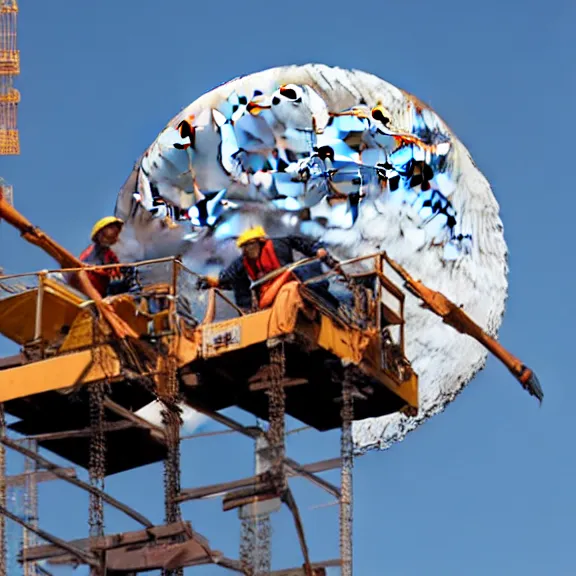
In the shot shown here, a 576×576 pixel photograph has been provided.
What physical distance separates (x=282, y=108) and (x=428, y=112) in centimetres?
333

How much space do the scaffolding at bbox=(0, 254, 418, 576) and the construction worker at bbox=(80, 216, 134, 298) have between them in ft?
2.01

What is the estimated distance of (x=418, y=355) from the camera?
7194 centimetres

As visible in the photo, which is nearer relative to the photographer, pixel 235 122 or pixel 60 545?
pixel 60 545

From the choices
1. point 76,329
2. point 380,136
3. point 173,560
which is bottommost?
point 173,560

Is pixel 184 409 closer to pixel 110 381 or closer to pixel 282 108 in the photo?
pixel 110 381

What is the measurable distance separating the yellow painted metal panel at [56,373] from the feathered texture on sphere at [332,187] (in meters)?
5.15

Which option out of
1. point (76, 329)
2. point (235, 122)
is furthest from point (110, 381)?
point (235, 122)

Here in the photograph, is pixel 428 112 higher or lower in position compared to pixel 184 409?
higher

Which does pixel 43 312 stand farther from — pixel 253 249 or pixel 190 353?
pixel 253 249

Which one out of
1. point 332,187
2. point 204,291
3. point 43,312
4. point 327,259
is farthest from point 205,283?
point 332,187

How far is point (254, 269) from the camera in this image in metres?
66.2

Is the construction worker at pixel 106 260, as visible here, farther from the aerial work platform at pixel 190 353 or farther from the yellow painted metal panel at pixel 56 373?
the yellow painted metal panel at pixel 56 373

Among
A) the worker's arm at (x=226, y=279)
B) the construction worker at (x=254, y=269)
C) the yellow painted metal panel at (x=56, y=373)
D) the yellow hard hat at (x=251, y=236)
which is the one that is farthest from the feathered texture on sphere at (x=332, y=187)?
the yellow painted metal panel at (x=56, y=373)

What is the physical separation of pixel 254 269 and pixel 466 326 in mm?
5982
